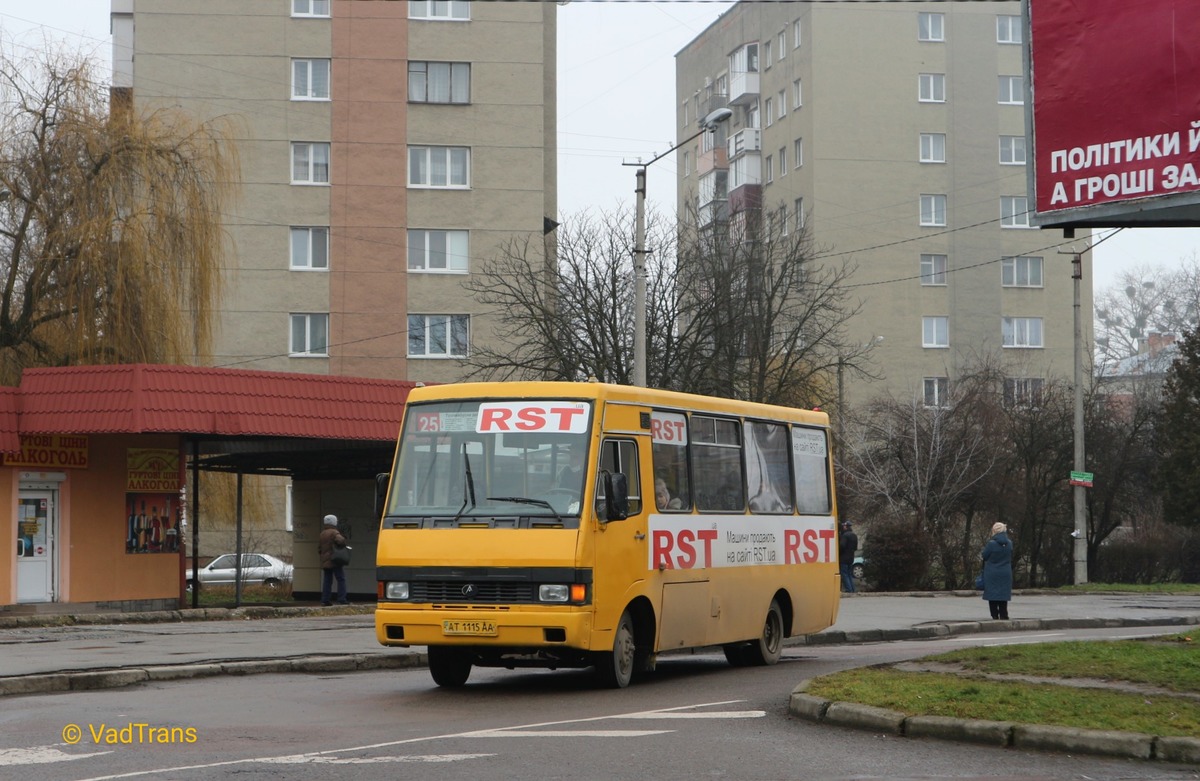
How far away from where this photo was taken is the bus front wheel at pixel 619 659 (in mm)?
13781

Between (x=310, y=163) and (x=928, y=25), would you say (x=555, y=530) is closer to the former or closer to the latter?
(x=310, y=163)

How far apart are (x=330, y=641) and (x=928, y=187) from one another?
5366 cm

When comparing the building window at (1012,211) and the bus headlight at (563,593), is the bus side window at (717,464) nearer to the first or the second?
the bus headlight at (563,593)

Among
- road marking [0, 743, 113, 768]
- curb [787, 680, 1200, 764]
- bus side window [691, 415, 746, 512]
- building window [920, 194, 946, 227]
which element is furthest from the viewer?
building window [920, 194, 946, 227]

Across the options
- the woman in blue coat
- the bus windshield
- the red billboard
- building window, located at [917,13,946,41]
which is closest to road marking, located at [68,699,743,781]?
the bus windshield

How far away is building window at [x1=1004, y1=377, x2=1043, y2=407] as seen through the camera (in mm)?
51531

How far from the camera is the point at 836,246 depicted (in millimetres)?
68438

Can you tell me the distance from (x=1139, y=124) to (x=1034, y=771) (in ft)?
19.9

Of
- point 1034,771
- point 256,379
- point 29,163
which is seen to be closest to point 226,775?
point 1034,771

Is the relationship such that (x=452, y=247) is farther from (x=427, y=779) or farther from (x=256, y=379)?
(x=427, y=779)

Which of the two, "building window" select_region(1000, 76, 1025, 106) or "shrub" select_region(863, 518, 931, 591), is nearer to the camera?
"shrub" select_region(863, 518, 931, 591)

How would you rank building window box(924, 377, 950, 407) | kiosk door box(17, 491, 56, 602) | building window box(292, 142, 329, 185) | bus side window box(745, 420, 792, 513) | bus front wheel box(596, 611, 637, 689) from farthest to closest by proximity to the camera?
building window box(924, 377, 950, 407)
building window box(292, 142, 329, 185)
kiosk door box(17, 491, 56, 602)
bus side window box(745, 420, 792, 513)
bus front wheel box(596, 611, 637, 689)

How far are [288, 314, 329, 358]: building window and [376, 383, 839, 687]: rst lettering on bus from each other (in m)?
38.3

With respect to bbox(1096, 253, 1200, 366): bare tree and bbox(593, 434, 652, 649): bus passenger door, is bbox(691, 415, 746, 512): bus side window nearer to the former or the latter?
bbox(593, 434, 652, 649): bus passenger door
